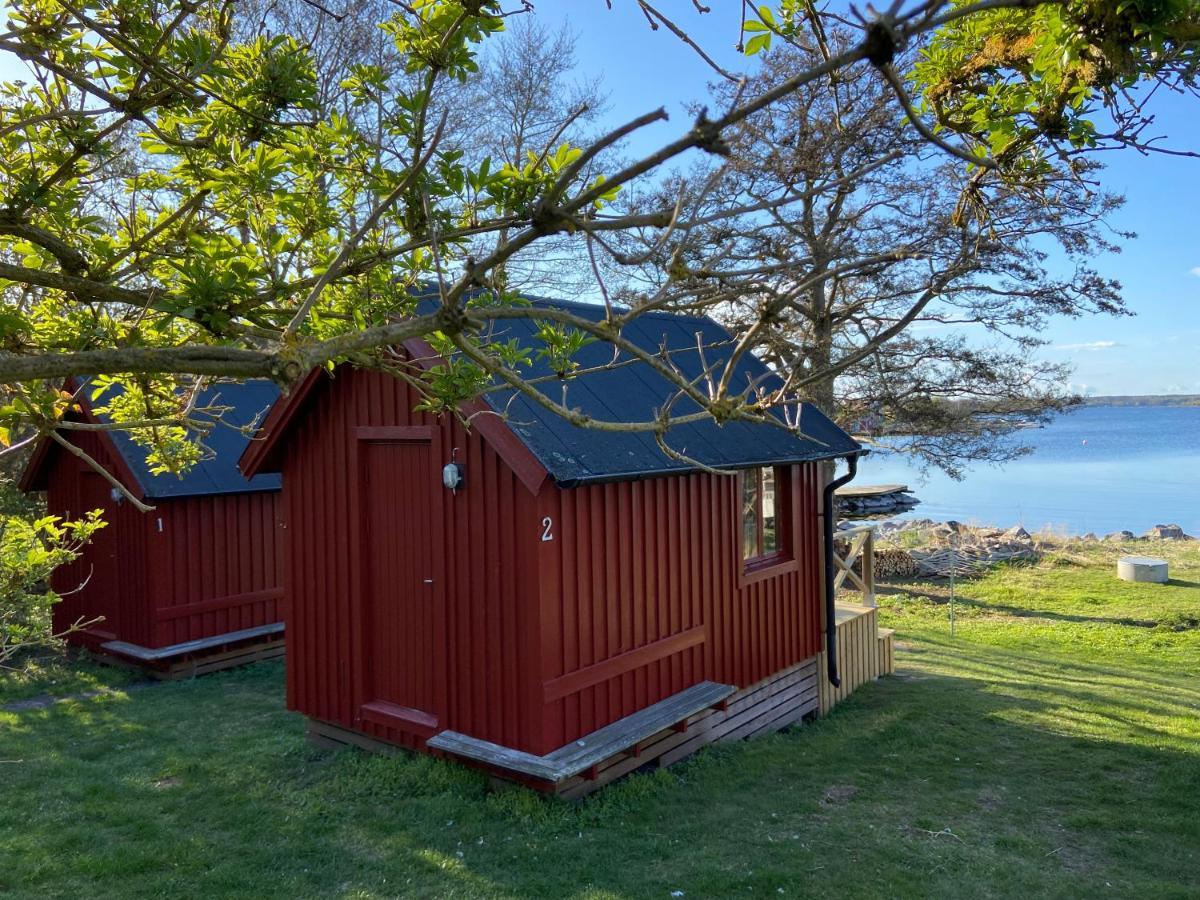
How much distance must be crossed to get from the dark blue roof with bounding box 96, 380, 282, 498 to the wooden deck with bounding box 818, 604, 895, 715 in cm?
717

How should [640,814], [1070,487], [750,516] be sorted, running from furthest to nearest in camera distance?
[1070,487] → [750,516] → [640,814]

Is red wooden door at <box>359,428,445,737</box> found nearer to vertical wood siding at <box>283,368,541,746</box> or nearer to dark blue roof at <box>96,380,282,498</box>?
vertical wood siding at <box>283,368,541,746</box>

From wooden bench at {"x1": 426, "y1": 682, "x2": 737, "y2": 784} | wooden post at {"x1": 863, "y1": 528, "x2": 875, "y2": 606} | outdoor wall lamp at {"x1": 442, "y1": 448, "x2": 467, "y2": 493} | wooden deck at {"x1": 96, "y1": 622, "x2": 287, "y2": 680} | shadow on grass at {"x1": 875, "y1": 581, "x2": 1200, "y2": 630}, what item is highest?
outdoor wall lamp at {"x1": 442, "y1": 448, "x2": 467, "y2": 493}

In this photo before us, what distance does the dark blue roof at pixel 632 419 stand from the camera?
5938 mm

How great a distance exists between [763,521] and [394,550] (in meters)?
3.96

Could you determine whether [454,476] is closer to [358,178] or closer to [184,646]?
[358,178]

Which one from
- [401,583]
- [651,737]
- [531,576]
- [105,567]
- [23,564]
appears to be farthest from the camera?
[105,567]

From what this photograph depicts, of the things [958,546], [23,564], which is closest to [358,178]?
[23,564]

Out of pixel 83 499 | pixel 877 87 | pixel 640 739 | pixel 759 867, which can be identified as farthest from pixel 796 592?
pixel 83 499

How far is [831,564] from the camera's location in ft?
30.5

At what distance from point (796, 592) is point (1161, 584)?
13.1m

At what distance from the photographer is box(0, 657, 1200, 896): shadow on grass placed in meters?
5.25

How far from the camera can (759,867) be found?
5293 millimetres

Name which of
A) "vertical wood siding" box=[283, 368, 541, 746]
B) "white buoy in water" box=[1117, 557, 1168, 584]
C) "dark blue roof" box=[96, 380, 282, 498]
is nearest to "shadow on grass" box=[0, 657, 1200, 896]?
"vertical wood siding" box=[283, 368, 541, 746]
